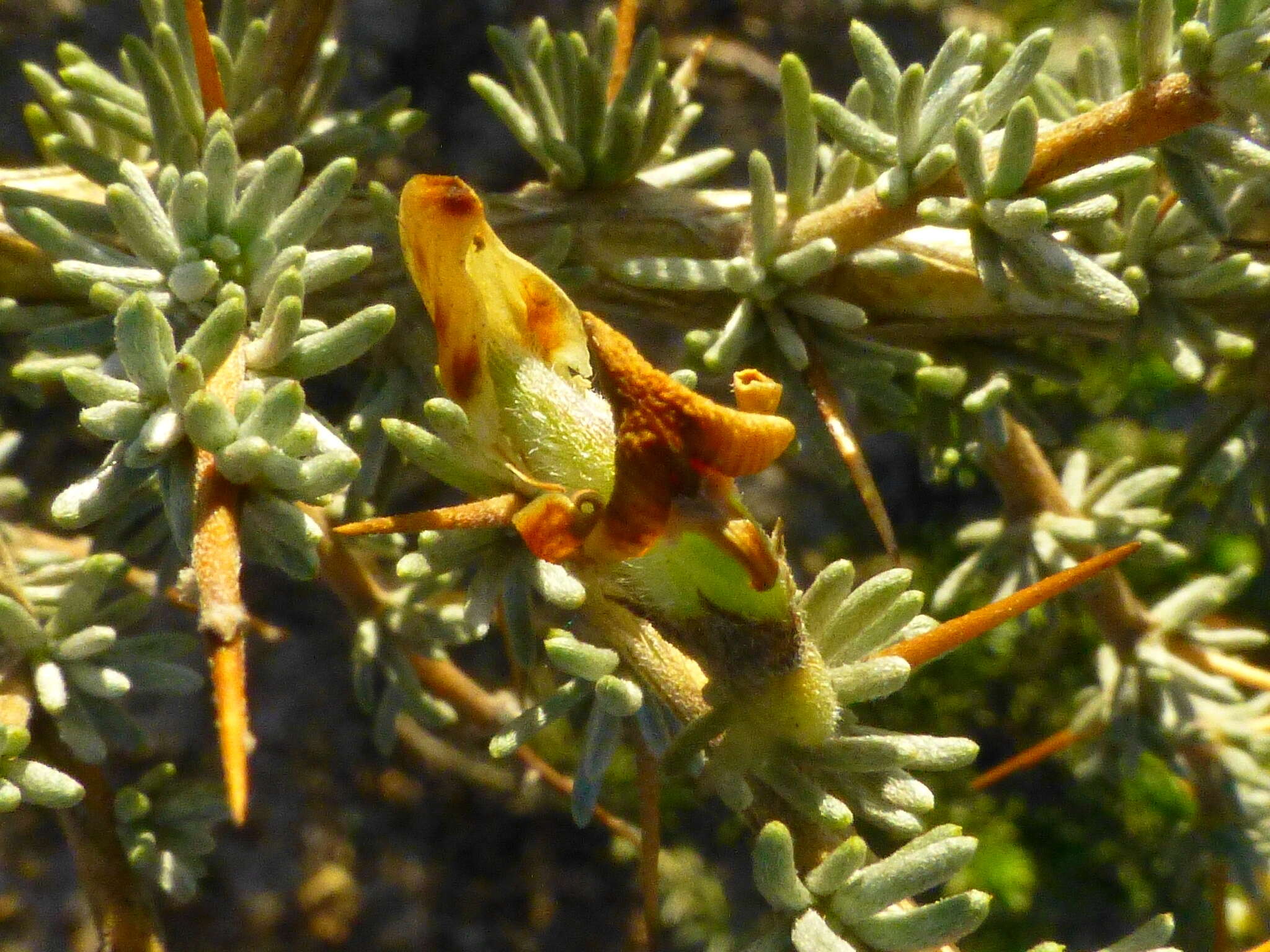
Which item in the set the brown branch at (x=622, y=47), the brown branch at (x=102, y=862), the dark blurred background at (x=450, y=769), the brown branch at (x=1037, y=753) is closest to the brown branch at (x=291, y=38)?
the brown branch at (x=622, y=47)

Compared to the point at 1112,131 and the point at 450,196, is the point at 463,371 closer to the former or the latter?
the point at 450,196

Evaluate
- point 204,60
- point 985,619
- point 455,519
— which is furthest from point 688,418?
point 204,60

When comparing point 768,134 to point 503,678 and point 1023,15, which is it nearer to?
point 1023,15

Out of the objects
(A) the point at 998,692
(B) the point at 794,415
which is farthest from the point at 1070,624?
(B) the point at 794,415

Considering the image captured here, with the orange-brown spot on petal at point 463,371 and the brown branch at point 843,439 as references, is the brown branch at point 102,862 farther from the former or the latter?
the brown branch at point 843,439

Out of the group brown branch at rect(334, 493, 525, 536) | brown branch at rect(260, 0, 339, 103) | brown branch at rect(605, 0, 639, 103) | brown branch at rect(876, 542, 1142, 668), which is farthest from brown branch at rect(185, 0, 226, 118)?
brown branch at rect(876, 542, 1142, 668)

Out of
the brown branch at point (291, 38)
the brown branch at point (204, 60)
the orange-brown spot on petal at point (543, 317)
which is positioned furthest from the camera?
the brown branch at point (291, 38)
